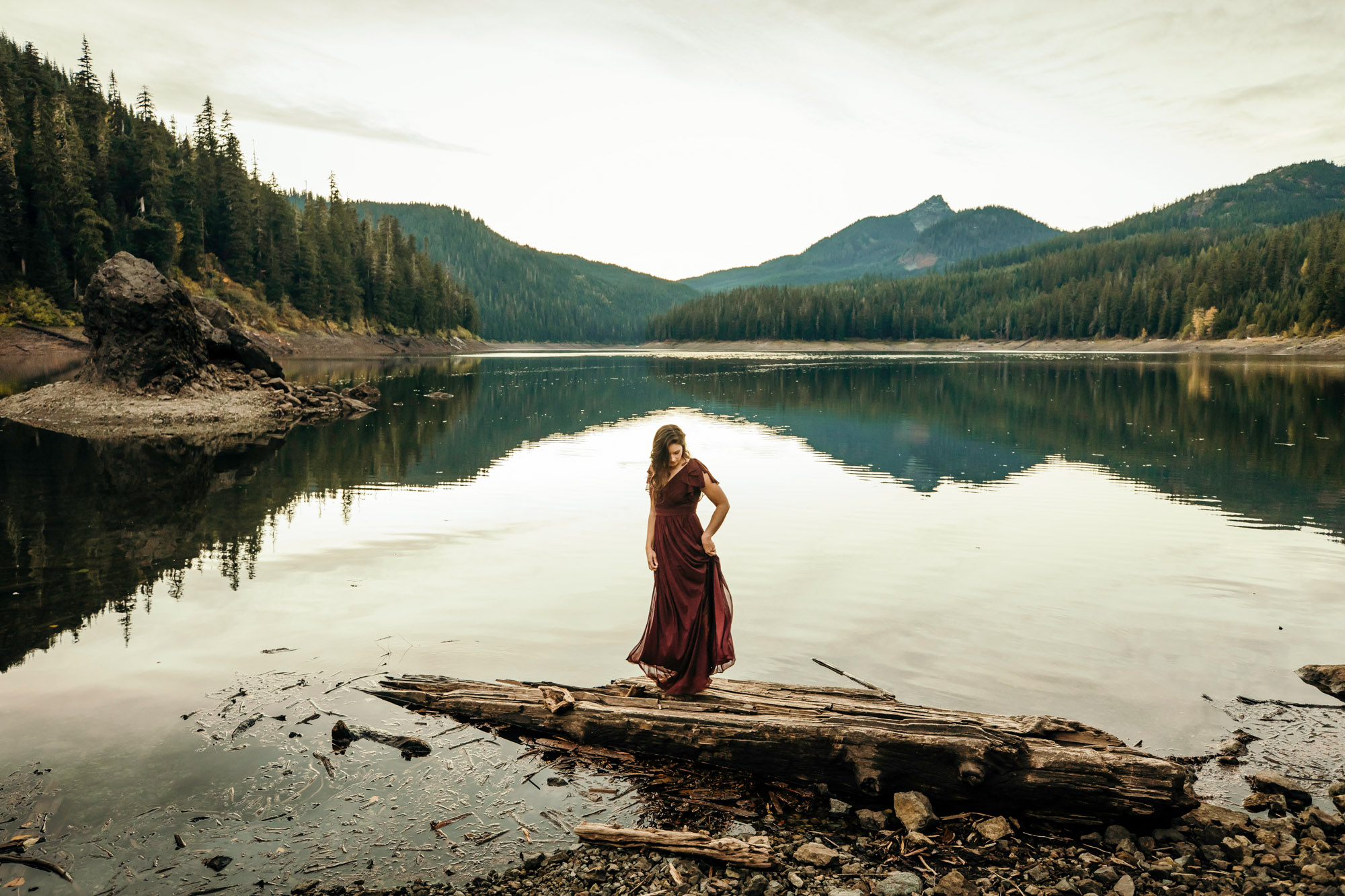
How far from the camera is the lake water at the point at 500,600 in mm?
6805

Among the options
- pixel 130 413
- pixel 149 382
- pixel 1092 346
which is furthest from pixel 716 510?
pixel 1092 346

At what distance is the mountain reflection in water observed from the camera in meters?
14.8

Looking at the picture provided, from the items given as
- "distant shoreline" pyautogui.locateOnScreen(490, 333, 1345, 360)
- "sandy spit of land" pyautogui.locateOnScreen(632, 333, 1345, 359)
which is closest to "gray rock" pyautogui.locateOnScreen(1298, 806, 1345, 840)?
"distant shoreline" pyautogui.locateOnScreen(490, 333, 1345, 360)

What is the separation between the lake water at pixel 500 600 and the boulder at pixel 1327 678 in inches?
7.1

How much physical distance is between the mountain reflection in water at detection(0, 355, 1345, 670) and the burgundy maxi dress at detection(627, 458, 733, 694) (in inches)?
309

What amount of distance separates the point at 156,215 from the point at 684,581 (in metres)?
104

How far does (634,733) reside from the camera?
24.9 feet

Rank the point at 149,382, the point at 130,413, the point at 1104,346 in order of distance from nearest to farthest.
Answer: the point at 130,413, the point at 149,382, the point at 1104,346

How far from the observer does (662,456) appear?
782 centimetres

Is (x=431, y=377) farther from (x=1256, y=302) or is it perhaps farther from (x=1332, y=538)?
(x=1256, y=302)

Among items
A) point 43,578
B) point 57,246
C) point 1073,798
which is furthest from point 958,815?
point 57,246

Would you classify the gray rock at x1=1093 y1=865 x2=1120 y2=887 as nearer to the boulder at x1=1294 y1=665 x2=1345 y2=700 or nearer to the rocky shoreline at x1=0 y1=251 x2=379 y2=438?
the boulder at x1=1294 y1=665 x2=1345 y2=700

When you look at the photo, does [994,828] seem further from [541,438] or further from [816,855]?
[541,438]

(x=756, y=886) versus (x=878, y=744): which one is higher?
(x=878, y=744)
